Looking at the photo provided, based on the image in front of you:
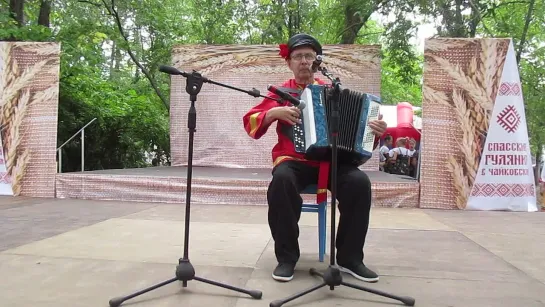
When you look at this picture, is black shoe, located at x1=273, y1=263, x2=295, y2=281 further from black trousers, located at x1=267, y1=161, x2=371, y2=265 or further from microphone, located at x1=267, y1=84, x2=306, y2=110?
microphone, located at x1=267, y1=84, x2=306, y2=110

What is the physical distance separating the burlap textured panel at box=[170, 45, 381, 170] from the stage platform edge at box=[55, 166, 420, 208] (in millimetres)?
3237

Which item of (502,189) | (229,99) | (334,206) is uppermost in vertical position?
(229,99)

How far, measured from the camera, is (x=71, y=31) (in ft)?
29.2

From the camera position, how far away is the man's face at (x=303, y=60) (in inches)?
111

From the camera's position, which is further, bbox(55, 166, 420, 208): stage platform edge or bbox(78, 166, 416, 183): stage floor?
bbox(78, 166, 416, 183): stage floor

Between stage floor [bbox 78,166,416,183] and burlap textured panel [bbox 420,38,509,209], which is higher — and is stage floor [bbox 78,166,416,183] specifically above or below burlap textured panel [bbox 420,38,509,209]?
below

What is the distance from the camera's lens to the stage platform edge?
5.80 m

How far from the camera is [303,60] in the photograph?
2814 millimetres

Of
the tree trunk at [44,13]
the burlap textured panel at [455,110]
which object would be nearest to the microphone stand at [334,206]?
the burlap textured panel at [455,110]

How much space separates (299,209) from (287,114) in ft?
1.85

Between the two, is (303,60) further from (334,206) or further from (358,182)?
(334,206)

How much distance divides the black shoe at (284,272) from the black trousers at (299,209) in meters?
0.03

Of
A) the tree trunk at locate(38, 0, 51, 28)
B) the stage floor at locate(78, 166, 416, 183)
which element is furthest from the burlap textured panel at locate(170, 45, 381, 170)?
the tree trunk at locate(38, 0, 51, 28)

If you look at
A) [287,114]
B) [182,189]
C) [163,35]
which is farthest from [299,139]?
[163,35]
